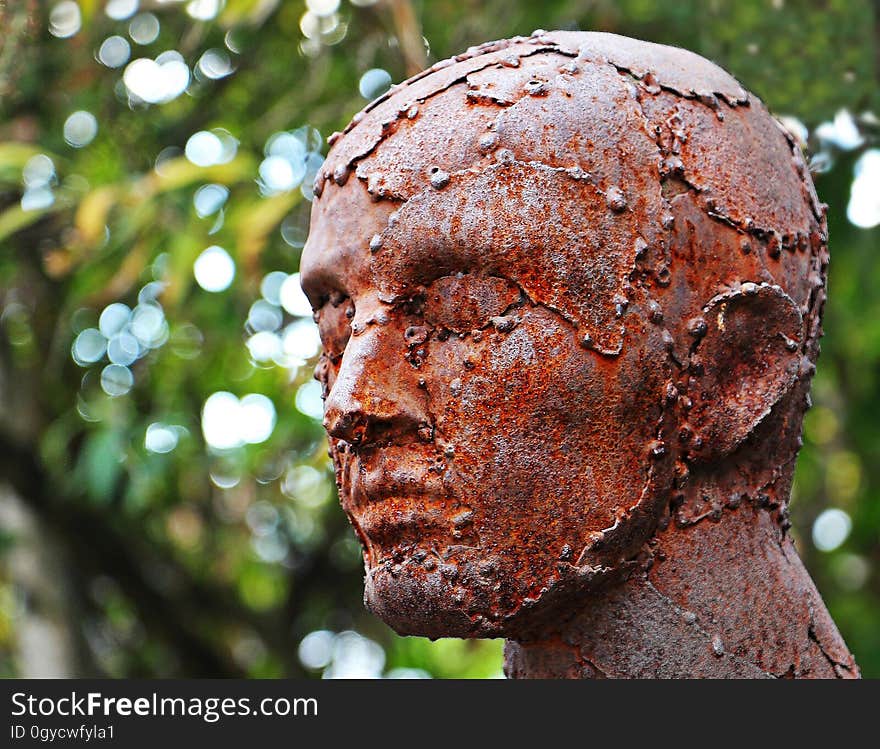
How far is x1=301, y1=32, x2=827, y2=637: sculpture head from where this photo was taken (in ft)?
5.52

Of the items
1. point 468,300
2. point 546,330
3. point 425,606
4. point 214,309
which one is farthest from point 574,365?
point 214,309

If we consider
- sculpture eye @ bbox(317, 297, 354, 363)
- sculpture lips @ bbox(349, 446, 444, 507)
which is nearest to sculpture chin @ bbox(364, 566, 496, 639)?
sculpture lips @ bbox(349, 446, 444, 507)

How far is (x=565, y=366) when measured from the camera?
1.68 meters

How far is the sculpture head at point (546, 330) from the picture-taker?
1683 mm

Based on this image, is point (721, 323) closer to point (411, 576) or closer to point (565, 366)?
point (565, 366)

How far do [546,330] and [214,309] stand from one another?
2574mm

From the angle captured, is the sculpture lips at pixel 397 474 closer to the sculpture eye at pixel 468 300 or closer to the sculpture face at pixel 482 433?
the sculpture face at pixel 482 433

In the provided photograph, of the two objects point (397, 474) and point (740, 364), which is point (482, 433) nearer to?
point (397, 474)

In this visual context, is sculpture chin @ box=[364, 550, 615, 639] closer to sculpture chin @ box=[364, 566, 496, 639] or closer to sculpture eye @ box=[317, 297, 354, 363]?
sculpture chin @ box=[364, 566, 496, 639]

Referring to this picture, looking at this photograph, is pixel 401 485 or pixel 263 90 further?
pixel 263 90

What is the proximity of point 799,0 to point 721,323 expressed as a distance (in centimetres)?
172

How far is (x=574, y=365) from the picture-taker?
168 cm

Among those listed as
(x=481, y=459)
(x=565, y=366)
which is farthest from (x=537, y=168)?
(x=481, y=459)

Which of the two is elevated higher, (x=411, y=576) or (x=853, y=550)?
(x=411, y=576)
